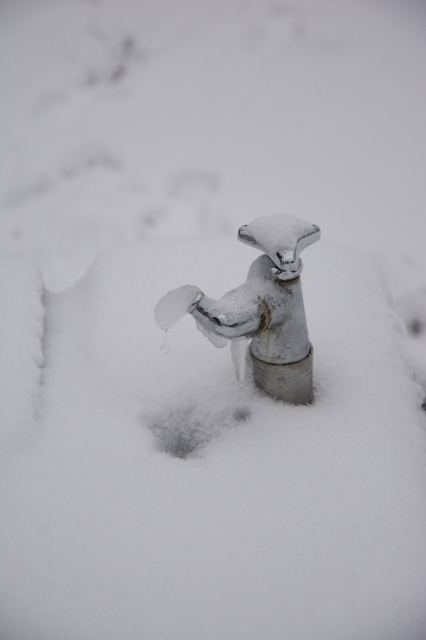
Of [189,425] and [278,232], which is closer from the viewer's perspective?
[278,232]

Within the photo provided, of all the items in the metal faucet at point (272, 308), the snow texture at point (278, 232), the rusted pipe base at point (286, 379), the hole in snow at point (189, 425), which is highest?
the snow texture at point (278, 232)

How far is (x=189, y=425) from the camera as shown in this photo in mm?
789

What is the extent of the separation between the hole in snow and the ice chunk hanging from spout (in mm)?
172

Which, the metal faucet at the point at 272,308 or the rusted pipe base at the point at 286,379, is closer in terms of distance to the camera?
the metal faucet at the point at 272,308

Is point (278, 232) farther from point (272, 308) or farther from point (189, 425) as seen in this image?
point (189, 425)

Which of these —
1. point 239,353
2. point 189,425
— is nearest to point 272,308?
point 239,353

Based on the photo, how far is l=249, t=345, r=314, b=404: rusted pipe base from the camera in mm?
769

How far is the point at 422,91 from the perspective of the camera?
4.69ft

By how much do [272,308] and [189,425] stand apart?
0.22m

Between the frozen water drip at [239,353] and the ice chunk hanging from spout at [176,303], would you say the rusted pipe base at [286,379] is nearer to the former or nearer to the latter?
the frozen water drip at [239,353]

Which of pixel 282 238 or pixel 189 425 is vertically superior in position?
pixel 282 238

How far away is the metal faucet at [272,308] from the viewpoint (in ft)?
2.19

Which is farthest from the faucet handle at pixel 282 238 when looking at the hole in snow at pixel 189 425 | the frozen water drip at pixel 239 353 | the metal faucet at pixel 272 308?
the hole in snow at pixel 189 425

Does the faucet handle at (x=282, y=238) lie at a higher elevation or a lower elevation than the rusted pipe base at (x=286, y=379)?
higher
